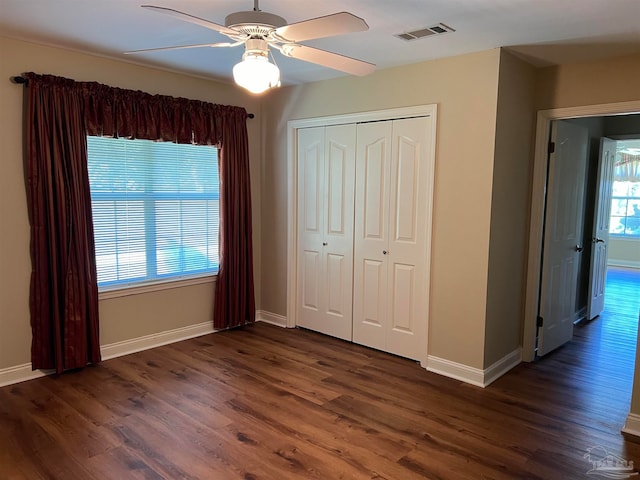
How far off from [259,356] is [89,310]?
56.6 inches

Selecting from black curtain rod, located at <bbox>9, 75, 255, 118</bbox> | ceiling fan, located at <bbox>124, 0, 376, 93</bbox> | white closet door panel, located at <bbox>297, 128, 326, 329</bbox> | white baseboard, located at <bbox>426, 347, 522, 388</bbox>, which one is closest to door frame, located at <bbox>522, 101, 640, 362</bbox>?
white baseboard, located at <bbox>426, 347, 522, 388</bbox>

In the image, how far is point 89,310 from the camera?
366cm

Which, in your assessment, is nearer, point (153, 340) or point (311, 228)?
point (153, 340)

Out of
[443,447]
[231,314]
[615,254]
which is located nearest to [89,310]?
[231,314]

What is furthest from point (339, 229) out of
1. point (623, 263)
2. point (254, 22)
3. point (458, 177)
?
point (623, 263)

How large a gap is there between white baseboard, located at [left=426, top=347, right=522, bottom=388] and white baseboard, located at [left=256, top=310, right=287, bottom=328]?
173 cm

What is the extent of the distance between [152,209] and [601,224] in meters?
4.93

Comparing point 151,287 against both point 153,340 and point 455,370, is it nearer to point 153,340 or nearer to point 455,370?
point 153,340

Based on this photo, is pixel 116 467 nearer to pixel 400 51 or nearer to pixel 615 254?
pixel 400 51

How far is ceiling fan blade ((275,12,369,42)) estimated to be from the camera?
1800mm

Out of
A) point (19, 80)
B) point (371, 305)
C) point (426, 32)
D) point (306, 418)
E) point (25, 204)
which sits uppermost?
point (426, 32)

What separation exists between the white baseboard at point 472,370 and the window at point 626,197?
705cm

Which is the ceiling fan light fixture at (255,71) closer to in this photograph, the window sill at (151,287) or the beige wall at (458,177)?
the beige wall at (458,177)

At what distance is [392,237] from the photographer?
13.3 feet
